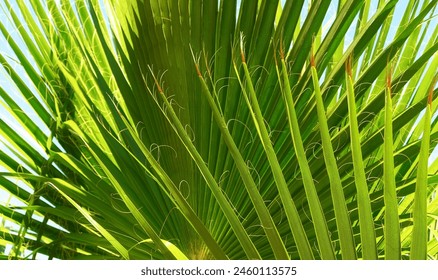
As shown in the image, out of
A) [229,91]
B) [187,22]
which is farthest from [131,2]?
[229,91]

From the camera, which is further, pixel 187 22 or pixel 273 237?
pixel 187 22

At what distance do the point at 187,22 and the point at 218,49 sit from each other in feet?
0.26

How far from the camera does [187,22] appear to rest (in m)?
1.30

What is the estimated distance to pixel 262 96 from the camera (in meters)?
1.32

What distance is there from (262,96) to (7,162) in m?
0.70

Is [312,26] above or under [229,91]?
above
